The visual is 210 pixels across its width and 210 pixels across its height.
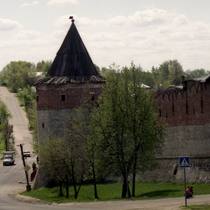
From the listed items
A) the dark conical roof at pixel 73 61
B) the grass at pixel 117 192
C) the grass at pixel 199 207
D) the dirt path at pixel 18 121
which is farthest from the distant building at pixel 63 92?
the dirt path at pixel 18 121

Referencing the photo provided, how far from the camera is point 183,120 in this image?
52.8 m

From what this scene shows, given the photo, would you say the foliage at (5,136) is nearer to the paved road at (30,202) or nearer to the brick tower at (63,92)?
the paved road at (30,202)

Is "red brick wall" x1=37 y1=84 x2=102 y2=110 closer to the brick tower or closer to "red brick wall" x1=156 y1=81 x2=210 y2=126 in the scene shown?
the brick tower

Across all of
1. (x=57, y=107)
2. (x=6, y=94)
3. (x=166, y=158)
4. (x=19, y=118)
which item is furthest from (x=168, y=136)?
(x=6, y=94)

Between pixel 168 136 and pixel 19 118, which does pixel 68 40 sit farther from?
pixel 19 118

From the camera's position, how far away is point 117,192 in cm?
5238

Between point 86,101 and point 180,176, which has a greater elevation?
point 86,101

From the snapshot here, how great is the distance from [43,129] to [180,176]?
1344 centimetres

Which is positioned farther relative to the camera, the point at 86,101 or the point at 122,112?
the point at 86,101

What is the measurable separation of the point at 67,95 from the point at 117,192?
40.0 feet

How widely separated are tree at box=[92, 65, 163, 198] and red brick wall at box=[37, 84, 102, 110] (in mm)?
13044

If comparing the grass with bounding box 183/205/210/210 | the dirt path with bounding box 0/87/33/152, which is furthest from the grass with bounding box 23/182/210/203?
the dirt path with bounding box 0/87/33/152

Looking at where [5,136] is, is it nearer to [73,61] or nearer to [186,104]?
[73,61]

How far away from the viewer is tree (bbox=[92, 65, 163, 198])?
48.2 metres
